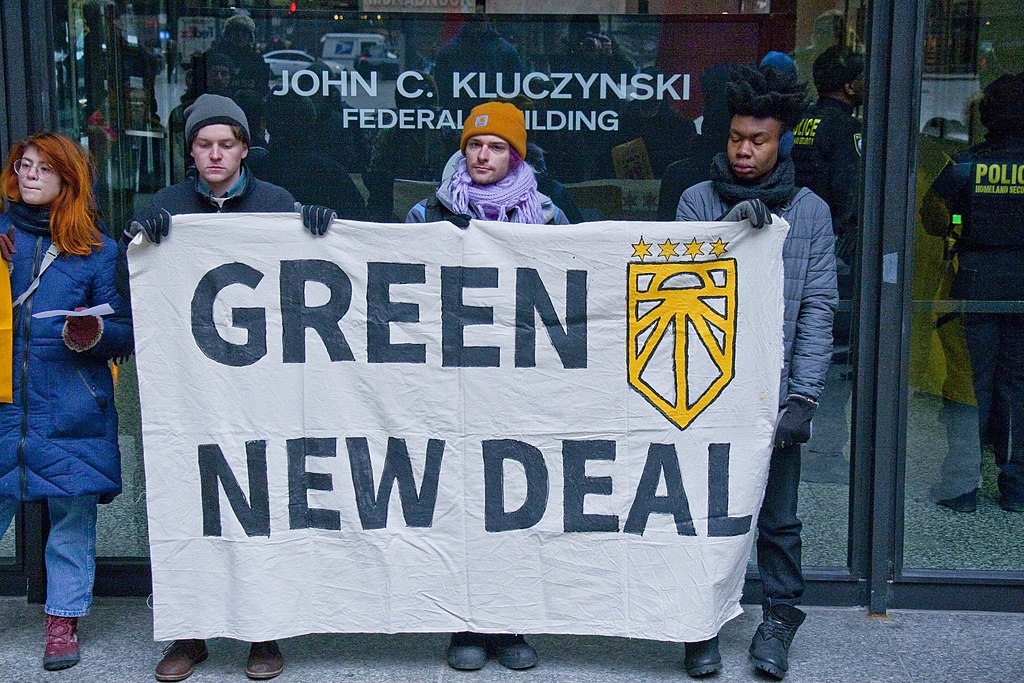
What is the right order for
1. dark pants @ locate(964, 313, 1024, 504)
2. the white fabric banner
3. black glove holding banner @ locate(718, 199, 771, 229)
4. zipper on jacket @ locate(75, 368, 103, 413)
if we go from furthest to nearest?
dark pants @ locate(964, 313, 1024, 504) < zipper on jacket @ locate(75, 368, 103, 413) < the white fabric banner < black glove holding banner @ locate(718, 199, 771, 229)

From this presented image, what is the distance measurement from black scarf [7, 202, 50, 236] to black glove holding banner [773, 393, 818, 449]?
8.25ft

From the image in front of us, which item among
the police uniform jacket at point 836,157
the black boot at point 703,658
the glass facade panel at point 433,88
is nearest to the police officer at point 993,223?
the police uniform jacket at point 836,157

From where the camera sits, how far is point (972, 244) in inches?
187

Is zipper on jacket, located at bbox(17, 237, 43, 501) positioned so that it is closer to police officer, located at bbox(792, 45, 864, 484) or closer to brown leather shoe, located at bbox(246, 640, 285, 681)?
brown leather shoe, located at bbox(246, 640, 285, 681)

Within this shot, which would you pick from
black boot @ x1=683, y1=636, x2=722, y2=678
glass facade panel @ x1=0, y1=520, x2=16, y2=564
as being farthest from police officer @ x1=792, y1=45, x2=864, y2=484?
glass facade panel @ x1=0, y1=520, x2=16, y2=564

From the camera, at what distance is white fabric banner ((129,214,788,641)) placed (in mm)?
4012

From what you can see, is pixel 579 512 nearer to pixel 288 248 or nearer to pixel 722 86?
pixel 288 248

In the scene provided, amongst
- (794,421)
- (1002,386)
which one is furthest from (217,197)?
(1002,386)

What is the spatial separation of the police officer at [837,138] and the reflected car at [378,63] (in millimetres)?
1582

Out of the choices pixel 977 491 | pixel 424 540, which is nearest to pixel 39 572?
pixel 424 540

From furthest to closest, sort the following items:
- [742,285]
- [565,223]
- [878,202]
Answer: [878,202]
[565,223]
[742,285]

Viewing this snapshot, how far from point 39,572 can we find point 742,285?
288 centimetres

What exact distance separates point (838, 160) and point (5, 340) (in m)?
3.07

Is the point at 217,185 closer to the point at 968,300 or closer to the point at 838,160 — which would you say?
the point at 838,160
